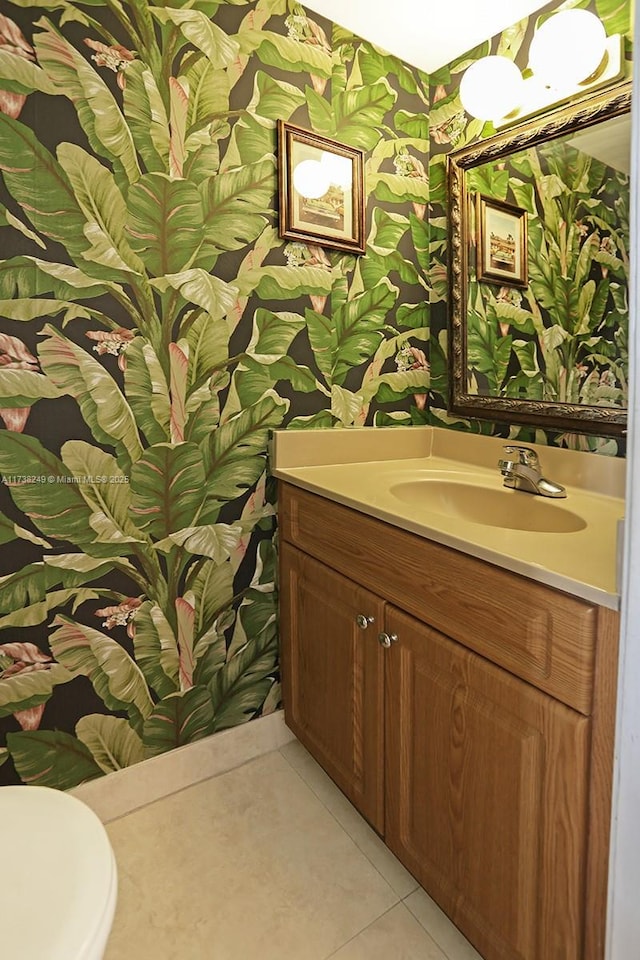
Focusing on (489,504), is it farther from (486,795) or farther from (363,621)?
(486,795)

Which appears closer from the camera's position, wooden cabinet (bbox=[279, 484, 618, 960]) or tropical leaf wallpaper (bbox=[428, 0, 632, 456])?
wooden cabinet (bbox=[279, 484, 618, 960])

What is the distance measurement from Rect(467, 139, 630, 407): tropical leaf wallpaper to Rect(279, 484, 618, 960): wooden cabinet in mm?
651

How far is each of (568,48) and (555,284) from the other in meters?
0.53

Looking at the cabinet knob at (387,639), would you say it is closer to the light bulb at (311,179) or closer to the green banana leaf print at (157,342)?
the green banana leaf print at (157,342)

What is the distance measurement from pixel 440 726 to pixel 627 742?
0.49m

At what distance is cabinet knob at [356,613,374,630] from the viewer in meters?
1.32

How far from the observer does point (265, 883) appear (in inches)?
52.7

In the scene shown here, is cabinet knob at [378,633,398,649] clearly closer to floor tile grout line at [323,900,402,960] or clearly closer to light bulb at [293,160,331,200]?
floor tile grout line at [323,900,402,960]

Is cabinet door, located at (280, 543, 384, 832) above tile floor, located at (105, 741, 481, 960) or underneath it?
above

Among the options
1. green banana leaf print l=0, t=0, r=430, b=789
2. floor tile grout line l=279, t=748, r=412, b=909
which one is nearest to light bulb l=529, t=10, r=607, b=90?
green banana leaf print l=0, t=0, r=430, b=789

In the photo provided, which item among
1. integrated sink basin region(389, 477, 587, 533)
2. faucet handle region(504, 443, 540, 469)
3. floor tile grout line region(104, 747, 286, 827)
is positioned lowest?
floor tile grout line region(104, 747, 286, 827)

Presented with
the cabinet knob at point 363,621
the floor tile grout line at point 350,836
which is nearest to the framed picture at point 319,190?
the cabinet knob at point 363,621

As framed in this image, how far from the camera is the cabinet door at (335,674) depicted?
1339 millimetres

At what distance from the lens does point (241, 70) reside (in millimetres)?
1521
